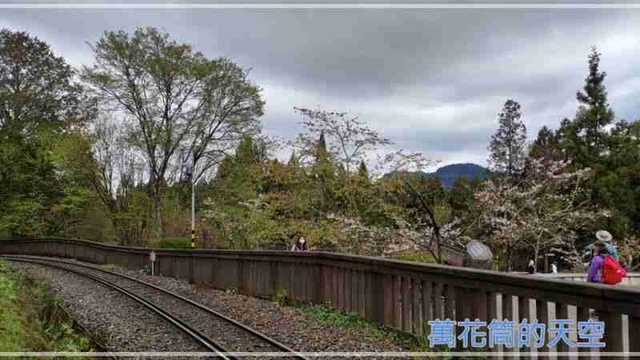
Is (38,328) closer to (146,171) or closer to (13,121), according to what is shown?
(146,171)

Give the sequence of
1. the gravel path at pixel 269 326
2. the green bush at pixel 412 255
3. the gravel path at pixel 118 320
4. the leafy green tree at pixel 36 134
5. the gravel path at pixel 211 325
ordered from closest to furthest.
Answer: the gravel path at pixel 269 326, the gravel path at pixel 211 325, the gravel path at pixel 118 320, the green bush at pixel 412 255, the leafy green tree at pixel 36 134

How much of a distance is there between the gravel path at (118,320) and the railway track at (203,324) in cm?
16

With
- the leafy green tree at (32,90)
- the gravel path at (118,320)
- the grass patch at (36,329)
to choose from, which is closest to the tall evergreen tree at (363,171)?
the gravel path at (118,320)

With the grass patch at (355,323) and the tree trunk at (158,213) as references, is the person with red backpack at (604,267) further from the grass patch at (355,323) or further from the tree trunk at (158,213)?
the tree trunk at (158,213)

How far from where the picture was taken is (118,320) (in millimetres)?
9805

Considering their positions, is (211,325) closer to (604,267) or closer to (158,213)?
(604,267)

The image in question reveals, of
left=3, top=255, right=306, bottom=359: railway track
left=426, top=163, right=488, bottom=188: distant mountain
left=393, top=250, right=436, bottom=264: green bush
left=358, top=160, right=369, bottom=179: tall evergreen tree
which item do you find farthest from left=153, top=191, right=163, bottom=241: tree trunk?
left=393, top=250, right=436, bottom=264: green bush

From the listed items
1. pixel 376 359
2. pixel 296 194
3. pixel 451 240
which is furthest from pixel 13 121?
pixel 376 359

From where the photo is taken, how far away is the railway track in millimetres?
7106

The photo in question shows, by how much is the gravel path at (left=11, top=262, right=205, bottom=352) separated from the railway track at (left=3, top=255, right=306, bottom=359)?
0.53 feet

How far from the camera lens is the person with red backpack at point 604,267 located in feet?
21.6

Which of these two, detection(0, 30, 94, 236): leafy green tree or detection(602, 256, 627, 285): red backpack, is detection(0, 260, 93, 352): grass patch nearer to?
detection(602, 256, 627, 285): red backpack

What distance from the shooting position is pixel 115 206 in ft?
106

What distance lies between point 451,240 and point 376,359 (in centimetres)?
1157
